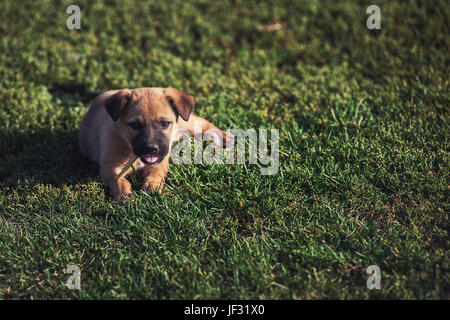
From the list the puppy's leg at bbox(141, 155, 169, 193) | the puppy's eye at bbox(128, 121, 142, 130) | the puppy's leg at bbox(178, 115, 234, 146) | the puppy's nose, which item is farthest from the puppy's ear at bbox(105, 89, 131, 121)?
the puppy's leg at bbox(178, 115, 234, 146)

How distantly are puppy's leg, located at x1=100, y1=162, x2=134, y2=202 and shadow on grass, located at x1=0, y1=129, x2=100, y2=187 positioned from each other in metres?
0.14

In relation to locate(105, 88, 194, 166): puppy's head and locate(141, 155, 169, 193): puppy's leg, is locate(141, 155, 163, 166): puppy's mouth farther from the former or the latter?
locate(141, 155, 169, 193): puppy's leg

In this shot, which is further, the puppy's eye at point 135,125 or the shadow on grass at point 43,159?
the shadow on grass at point 43,159

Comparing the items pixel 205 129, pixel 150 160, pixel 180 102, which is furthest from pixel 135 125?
pixel 205 129

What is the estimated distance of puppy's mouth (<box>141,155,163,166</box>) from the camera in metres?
3.86

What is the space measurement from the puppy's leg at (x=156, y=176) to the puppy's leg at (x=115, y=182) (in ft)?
0.49

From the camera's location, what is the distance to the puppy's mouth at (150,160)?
12.7 ft

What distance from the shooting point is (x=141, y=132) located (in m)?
3.90

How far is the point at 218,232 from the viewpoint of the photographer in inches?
136

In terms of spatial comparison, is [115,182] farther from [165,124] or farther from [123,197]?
[165,124]

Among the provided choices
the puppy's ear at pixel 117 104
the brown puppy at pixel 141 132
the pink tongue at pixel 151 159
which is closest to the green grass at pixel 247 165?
the brown puppy at pixel 141 132

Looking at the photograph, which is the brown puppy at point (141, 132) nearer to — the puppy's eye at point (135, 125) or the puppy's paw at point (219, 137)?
the puppy's eye at point (135, 125)
